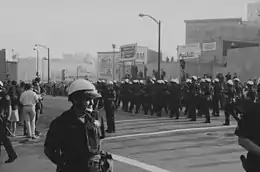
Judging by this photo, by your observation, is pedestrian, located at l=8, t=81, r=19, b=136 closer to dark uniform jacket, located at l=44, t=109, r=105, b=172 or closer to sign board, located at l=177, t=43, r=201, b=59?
dark uniform jacket, located at l=44, t=109, r=105, b=172

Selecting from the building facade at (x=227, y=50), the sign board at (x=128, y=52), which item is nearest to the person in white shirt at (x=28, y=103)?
the building facade at (x=227, y=50)

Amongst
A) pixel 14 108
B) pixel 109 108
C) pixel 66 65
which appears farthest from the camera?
pixel 66 65

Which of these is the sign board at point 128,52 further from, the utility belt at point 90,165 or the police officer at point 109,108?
the utility belt at point 90,165

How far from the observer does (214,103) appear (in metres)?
19.6

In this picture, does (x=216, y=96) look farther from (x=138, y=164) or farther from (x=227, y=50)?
(x=227, y=50)

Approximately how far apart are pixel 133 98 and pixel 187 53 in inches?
1626

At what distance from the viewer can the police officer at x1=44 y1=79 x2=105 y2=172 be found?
3.78m

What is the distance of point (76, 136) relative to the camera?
3779mm

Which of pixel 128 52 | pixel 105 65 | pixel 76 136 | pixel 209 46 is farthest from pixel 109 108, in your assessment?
pixel 105 65

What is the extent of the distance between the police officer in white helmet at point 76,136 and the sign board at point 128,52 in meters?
73.4

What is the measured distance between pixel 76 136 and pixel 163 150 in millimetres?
6661

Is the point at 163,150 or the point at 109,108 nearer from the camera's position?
the point at 163,150

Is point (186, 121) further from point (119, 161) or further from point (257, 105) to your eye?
point (257, 105)

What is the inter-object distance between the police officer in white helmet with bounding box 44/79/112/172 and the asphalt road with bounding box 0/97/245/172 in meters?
4.29
